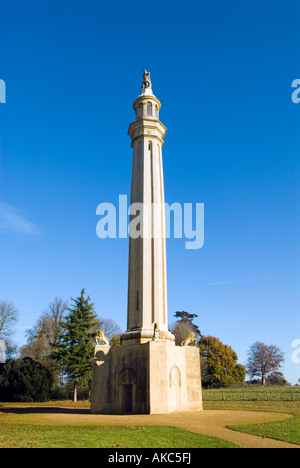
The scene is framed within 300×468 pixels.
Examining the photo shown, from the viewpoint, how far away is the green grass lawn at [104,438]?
11.0 meters

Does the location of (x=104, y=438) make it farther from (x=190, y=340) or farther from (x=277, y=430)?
(x=190, y=340)

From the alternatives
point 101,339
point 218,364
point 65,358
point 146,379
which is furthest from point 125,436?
point 218,364

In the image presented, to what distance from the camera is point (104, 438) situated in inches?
481

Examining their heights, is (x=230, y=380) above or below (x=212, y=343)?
below

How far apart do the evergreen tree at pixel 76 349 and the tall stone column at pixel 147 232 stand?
16386 mm

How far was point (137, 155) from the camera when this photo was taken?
32.3 metres

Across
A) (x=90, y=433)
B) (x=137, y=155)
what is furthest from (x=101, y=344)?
(x=137, y=155)

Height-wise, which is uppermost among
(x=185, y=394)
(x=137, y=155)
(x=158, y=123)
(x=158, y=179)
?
(x=158, y=123)

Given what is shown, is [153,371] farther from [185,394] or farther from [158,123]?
[158,123]

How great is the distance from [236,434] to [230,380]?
173 feet

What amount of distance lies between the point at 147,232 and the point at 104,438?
18.6 m

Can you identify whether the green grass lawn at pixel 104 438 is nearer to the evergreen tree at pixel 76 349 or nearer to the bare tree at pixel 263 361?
the evergreen tree at pixel 76 349

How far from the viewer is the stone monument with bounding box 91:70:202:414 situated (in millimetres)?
23359

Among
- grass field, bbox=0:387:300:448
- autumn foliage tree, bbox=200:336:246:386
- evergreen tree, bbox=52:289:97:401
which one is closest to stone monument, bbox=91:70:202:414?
grass field, bbox=0:387:300:448
